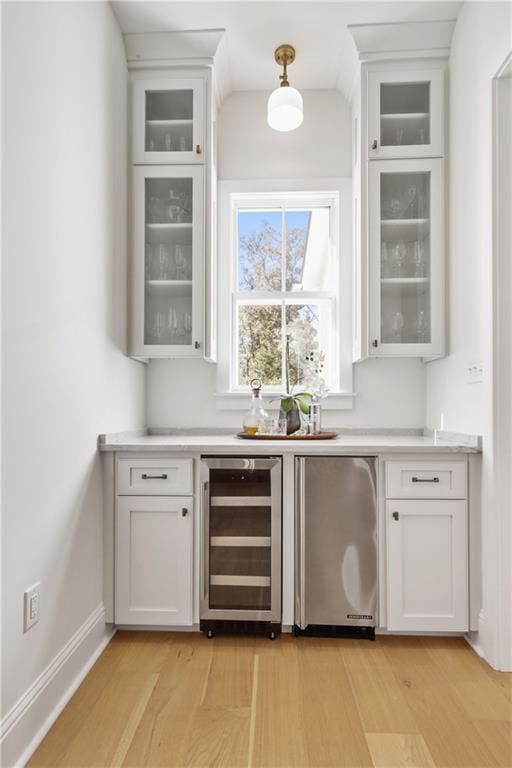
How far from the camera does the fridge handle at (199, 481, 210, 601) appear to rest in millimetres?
2398

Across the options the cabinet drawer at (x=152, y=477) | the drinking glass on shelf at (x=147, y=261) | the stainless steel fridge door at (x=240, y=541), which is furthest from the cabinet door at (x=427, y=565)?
the drinking glass on shelf at (x=147, y=261)

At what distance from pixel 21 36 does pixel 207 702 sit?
2.33 m

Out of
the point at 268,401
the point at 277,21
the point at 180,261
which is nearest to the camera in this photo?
the point at 277,21

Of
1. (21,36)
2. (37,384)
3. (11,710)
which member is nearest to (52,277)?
(37,384)

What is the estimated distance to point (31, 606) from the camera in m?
1.65

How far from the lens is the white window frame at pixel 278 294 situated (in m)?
3.12

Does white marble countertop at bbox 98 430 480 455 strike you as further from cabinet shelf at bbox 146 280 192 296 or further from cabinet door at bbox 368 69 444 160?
cabinet door at bbox 368 69 444 160

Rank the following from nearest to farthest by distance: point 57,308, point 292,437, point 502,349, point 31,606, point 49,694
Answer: point 31,606, point 49,694, point 57,308, point 502,349, point 292,437

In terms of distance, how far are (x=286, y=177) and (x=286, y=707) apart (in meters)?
2.78

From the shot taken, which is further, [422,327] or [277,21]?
[422,327]

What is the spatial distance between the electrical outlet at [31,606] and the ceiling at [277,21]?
2654 mm

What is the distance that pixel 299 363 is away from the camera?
322 cm

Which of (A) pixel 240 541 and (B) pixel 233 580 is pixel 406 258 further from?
(B) pixel 233 580

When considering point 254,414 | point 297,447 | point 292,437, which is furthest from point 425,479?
point 254,414
